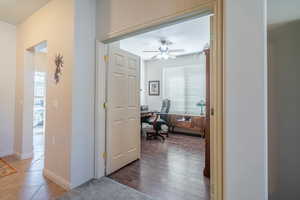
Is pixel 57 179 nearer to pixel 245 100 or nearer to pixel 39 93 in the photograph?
pixel 245 100

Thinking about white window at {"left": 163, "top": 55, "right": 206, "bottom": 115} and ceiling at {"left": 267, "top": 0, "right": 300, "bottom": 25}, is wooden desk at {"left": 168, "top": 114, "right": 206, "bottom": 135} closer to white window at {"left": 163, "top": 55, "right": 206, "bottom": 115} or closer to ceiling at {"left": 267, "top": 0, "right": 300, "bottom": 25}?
white window at {"left": 163, "top": 55, "right": 206, "bottom": 115}

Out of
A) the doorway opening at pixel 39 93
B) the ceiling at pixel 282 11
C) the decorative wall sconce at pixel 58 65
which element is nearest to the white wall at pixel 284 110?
the ceiling at pixel 282 11

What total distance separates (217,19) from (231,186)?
4.23ft

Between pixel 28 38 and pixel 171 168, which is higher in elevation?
pixel 28 38

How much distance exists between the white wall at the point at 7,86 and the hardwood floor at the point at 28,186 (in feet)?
2.42

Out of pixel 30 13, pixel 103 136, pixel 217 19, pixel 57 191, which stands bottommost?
pixel 57 191

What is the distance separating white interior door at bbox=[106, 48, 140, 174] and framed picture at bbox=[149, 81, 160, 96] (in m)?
3.21

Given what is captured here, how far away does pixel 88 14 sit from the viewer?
2.31 metres

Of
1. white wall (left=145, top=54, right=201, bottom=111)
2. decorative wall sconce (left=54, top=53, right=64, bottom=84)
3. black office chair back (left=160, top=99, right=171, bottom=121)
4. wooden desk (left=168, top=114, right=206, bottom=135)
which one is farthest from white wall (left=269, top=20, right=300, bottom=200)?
black office chair back (left=160, top=99, right=171, bottom=121)

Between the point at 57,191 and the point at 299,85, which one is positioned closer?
the point at 299,85

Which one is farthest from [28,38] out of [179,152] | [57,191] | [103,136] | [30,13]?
[179,152]

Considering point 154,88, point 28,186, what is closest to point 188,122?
point 154,88

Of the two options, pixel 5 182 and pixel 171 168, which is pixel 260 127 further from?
pixel 5 182

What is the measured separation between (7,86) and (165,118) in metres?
4.42
